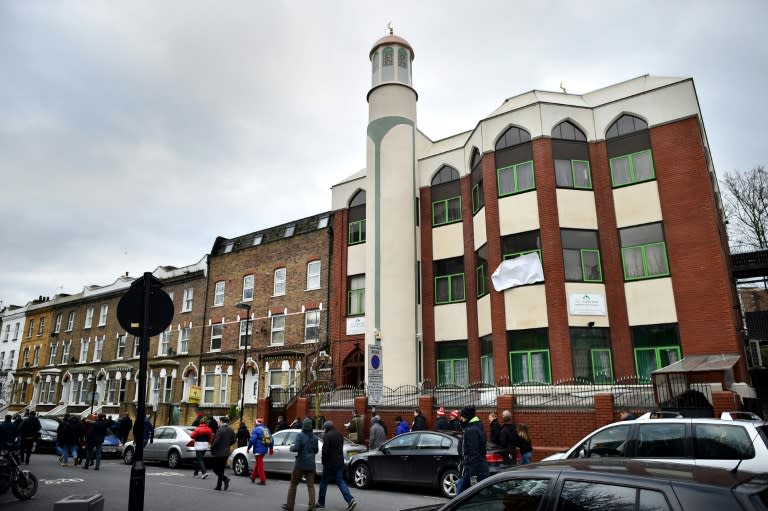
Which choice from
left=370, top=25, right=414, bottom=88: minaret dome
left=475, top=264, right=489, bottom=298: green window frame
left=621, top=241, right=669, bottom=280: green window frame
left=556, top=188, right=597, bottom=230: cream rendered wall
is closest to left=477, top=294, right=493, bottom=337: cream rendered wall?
left=475, top=264, right=489, bottom=298: green window frame

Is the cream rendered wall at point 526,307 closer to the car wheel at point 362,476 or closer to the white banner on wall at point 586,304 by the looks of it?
the white banner on wall at point 586,304

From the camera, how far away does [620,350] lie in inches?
750

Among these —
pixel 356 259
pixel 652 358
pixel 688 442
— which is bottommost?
pixel 688 442

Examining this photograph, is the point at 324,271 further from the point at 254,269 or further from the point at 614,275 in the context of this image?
the point at 614,275

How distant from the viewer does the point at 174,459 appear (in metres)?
18.3

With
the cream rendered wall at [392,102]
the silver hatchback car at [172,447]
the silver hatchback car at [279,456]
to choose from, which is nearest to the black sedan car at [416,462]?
the silver hatchback car at [279,456]

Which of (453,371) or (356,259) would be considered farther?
(356,259)

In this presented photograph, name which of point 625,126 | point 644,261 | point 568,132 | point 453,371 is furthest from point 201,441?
point 625,126

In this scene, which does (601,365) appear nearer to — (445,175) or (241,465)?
(445,175)

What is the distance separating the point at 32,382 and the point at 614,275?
47.9 meters

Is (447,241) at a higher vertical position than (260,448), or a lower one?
higher

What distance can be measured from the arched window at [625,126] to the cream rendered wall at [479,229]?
5.77 m

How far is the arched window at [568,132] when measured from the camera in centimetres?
2125

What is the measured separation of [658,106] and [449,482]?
52.9 ft
